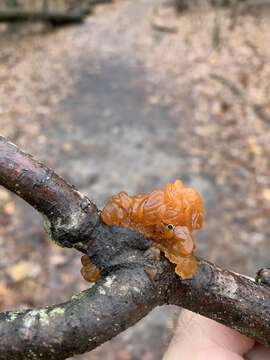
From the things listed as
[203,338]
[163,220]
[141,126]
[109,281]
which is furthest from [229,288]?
[141,126]

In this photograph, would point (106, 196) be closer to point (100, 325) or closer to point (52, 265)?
point (52, 265)

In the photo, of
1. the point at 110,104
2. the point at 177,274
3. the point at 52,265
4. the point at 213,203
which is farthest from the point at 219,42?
the point at 177,274

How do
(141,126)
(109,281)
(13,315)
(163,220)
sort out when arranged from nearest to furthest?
(13,315) → (109,281) → (163,220) → (141,126)

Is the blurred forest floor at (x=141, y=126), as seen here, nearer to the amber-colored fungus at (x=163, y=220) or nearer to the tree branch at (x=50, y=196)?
the amber-colored fungus at (x=163, y=220)

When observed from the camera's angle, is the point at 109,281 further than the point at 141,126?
No

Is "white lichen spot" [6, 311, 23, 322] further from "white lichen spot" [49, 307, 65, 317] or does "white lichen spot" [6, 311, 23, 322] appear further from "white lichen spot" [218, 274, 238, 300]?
"white lichen spot" [218, 274, 238, 300]

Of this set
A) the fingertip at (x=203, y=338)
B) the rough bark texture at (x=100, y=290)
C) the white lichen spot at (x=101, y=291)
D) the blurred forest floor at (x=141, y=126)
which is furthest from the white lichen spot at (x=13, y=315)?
the blurred forest floor at (x=141, y=126)

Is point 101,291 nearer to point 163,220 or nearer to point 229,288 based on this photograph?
point 163,220
